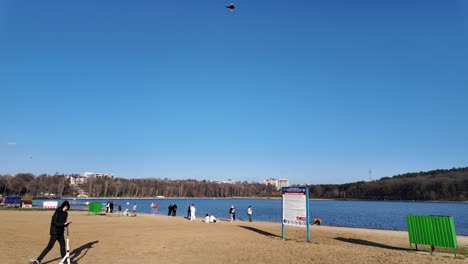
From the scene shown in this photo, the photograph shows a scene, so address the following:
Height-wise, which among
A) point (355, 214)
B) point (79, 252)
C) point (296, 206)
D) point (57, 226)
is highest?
point (296, 206)

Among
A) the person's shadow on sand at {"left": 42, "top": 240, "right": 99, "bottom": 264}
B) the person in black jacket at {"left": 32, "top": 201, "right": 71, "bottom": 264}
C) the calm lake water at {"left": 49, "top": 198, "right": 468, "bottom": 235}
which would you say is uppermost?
the person in black jacket at {"left": 32, "top": 201, "right": 71, "bottom": 264}

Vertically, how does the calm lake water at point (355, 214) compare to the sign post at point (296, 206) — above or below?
below

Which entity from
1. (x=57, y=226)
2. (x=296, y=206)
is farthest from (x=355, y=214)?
(x=57, y=226)

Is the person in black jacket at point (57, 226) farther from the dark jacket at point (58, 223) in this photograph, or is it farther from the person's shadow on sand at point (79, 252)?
the person's shadow on sand at point (79, 252)

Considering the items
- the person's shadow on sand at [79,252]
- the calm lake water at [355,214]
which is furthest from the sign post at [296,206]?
the calm lake water at [355,214]

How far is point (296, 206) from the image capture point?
21.0 metres

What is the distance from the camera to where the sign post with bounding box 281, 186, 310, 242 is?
66.5 ft

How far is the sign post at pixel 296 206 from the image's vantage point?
20266 mm

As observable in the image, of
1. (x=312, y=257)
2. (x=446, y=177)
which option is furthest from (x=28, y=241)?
(x=446, y=177)

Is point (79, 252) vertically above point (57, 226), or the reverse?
point (57, 226)

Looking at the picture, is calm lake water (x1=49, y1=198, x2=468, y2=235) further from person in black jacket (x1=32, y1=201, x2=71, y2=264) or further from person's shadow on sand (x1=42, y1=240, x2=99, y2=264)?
person in black jacket (x1=32, y1=201, x2=71, y2=264)

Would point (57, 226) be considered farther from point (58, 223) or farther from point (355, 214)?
point (355, 214)

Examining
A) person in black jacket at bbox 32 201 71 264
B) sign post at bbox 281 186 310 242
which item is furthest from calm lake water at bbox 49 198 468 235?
person in black jacket at bbox 32 201 71 264

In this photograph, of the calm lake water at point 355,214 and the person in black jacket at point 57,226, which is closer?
the person in black jacket at point 57,226
